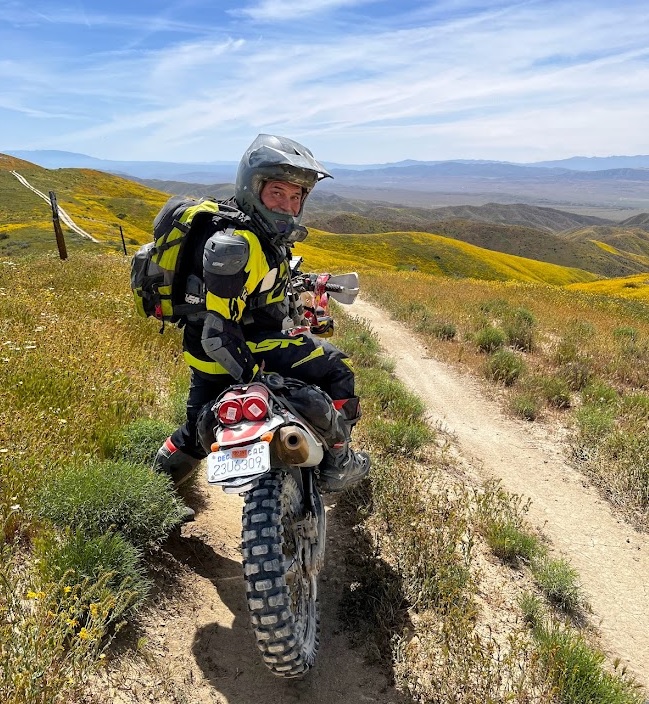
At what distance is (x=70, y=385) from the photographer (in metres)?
5.29

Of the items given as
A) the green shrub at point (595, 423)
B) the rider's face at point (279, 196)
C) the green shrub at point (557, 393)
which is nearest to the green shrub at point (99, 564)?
the rider's face at point (279, 196)

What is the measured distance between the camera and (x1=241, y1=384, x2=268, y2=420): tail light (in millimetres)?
3078

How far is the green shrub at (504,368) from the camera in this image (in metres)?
9.87

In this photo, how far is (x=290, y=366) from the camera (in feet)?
12.3

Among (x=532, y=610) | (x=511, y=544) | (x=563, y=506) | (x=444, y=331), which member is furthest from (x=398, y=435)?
(x=444, y=331)

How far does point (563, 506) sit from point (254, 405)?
4361 mm

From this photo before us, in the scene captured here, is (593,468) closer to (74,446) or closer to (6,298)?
(74,446)

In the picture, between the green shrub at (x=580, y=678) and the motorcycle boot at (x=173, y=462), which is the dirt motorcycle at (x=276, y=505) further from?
the green shrub at (x=580, y=678)

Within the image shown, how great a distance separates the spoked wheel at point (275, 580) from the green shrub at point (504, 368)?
24.7 feet

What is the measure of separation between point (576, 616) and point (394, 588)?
1.49 metres

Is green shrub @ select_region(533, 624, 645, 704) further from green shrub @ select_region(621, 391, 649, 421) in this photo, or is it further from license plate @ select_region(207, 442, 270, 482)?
green shrub @ select_region(621, 391, 649, 421)

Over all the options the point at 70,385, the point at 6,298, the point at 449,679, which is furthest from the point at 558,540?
the point at 6,298

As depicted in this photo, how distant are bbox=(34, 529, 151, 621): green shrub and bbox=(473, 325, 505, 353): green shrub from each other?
9.98 metres

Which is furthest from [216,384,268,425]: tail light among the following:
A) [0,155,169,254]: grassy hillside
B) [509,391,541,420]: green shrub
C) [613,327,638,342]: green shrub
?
[0,155,169,254]: grassy hillside
